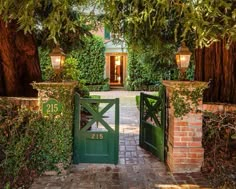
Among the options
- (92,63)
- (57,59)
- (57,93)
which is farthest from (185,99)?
(92,63)

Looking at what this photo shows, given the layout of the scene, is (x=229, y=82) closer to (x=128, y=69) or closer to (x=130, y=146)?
(x=130, y=146)

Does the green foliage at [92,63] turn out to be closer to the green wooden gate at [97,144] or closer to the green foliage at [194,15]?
the green foliage at [194,15]

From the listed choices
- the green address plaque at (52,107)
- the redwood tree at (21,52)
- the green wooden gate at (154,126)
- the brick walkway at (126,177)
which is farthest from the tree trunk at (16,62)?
the green wooden gate at (154,126)

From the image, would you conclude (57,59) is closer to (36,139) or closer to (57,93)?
(57,93)

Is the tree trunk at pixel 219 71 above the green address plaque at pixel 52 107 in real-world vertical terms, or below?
above

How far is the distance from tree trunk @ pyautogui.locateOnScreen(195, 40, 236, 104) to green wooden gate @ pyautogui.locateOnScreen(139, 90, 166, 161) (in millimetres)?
1129

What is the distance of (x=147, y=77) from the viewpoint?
21.0m

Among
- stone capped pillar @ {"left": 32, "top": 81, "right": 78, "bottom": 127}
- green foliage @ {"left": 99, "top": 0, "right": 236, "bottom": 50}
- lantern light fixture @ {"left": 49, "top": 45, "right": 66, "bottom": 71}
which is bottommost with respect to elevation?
stone capped pillar @ {"left": 32, "top": 81, "right": 78, "bottom": 127}

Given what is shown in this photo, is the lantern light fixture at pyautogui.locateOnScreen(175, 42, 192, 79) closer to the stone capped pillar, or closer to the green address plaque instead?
the stone capped pillar

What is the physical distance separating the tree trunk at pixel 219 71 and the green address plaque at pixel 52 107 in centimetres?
320

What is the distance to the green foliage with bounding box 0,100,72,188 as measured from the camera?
4957 mm

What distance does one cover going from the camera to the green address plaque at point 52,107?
5156 mm

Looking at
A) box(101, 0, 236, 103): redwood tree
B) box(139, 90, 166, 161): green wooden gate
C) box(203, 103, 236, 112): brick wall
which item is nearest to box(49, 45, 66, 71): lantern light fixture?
box(101, 0, 236, 103): redwood tree

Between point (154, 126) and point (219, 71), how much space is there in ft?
6.12
